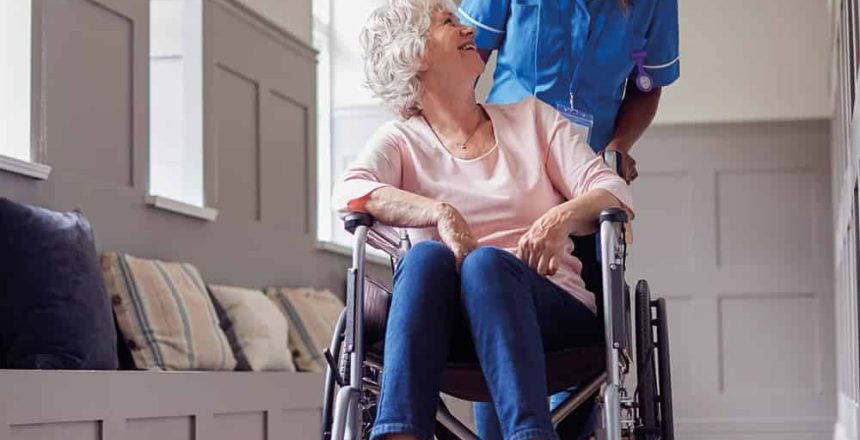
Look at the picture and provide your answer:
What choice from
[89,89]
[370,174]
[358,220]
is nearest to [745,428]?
[89,89]

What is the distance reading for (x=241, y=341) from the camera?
5.25 meters

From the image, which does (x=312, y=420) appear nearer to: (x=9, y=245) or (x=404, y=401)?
(x=9, y=245)

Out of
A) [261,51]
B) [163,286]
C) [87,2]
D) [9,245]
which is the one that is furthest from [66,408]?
[261,51]

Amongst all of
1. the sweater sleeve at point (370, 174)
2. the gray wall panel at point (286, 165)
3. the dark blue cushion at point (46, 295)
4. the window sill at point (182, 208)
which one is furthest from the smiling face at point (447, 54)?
the gray wall panel at point (286, 165)

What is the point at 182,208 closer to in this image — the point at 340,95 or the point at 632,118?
the point at 632,118

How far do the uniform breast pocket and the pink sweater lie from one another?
0.51 meters

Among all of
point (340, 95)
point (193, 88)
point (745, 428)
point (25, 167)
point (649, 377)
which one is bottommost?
point (745, 428)

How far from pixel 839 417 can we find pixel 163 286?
448 cm

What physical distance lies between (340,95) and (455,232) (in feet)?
18.2

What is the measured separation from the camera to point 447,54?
265cm

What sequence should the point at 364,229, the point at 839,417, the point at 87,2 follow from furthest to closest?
the point at 839,417 < the point at 87,2 < the point at 364,229

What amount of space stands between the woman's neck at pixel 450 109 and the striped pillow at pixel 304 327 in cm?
316

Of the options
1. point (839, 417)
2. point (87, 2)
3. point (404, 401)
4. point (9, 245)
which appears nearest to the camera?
point (404, 401)

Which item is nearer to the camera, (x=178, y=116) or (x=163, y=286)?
(x=163, y=286)
